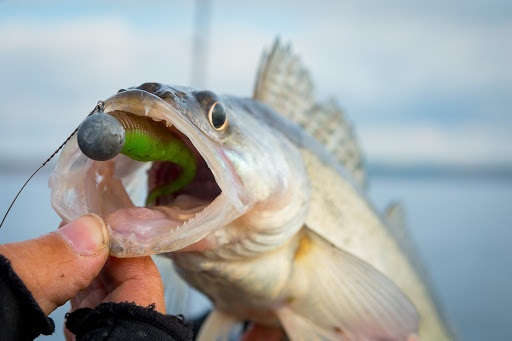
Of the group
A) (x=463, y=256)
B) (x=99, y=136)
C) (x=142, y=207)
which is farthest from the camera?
(x=463, y=256)

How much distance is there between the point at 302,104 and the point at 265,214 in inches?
40.4

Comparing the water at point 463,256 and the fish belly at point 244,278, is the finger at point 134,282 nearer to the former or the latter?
the fish belly at point 244,278

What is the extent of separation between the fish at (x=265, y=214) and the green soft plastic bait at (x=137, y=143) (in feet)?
0.07

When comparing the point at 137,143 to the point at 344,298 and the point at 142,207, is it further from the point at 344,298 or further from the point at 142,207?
the point at 344,298

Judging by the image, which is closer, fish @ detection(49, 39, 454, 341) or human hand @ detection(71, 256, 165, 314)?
human hand @ detection(71, 256, 165, 314)

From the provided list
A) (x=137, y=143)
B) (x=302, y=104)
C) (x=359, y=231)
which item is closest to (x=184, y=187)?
(x=137, y=143)

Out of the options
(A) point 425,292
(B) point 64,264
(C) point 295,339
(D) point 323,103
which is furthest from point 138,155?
(A) point 425,292

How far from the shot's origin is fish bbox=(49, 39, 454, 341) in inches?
54.1

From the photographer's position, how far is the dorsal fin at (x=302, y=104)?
249 centimetres

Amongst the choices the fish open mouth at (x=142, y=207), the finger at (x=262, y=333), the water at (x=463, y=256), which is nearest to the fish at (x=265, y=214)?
the fish open mouth at (x=142, y=207)

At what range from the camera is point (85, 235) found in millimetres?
1191

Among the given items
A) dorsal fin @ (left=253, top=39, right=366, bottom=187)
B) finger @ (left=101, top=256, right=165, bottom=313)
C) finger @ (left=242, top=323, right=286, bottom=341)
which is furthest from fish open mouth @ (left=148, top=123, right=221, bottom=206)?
finger @ (left=242, top=323, right=286, bottom=341)

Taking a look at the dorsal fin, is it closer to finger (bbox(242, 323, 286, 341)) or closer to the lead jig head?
finger (bbox(242, 323, 286, 341))

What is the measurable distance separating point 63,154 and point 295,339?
3.44ft
